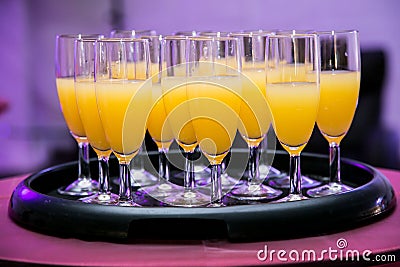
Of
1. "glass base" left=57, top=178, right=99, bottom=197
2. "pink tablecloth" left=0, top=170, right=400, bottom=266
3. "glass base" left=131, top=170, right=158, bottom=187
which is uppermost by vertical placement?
"pink tablecloth" left=0, top=170, right=400, bottom=266

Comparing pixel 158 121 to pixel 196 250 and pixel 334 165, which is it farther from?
pixel 196 250

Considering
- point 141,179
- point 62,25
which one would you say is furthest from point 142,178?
point 62,25

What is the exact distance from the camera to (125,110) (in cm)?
113

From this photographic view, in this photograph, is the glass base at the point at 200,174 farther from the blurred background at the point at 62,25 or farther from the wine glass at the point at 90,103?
the blurred background at the point at 62,25

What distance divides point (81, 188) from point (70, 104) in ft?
0.66

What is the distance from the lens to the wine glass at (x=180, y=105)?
1162 millimetres

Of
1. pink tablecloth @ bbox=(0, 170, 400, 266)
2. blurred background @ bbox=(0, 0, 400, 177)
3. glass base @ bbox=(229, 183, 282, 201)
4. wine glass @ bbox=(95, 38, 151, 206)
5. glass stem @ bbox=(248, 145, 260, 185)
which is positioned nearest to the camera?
pink tablecloth @ bbox=(0, 170, 400, 266)

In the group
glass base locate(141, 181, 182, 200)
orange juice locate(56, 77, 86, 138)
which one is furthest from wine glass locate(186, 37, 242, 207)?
orange juice locate(56, 77, 86, 138)

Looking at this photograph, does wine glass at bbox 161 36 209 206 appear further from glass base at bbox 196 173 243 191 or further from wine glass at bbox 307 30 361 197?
wine glass at bbox 307 30 361 197

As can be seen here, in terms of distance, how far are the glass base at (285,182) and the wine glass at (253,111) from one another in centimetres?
3

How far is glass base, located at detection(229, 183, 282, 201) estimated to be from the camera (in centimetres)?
124

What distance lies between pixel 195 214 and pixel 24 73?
377 centimetres

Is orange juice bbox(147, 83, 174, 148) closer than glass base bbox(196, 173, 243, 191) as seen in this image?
Yes

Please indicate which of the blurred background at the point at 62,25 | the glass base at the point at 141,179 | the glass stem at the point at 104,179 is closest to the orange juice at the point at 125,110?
the glass stem at the point at 104,179
